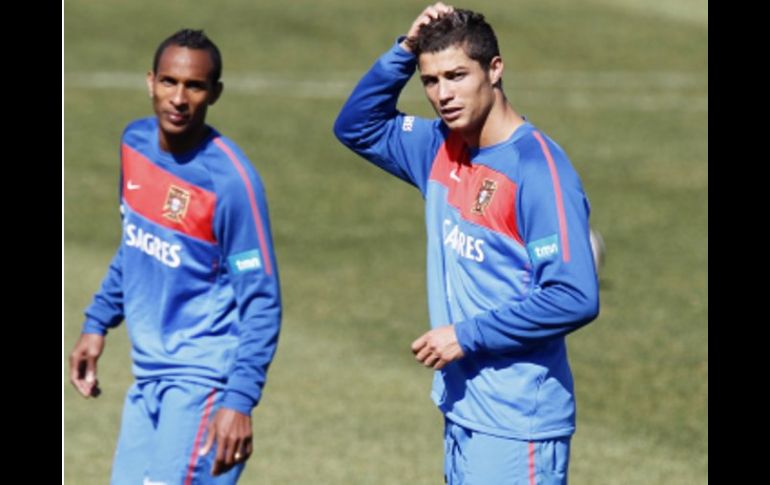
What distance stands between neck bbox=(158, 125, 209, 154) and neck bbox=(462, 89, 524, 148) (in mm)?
1314

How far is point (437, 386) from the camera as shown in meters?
7.06

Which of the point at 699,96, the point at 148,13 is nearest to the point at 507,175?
the point at 699,96

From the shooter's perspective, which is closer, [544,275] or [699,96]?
[544,275]

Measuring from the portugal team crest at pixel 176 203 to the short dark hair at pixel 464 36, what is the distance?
51.5 inches

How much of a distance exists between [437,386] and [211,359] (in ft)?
3.40

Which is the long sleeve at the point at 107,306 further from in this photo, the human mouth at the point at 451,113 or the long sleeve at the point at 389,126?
the human mouth at the point at 451,113

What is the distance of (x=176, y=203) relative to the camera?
7.36 m

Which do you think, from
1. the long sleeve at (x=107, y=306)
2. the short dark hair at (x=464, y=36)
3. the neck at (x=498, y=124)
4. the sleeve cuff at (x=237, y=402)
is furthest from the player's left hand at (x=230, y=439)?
the short dark hair at (x=464, y=36)

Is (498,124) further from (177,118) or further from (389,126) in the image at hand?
(177,118)

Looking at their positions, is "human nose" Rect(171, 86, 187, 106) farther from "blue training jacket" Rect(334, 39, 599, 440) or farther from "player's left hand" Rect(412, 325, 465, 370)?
"player's left hand" Rect(412, 325, 465, 370)

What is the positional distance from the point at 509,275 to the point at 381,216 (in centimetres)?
1479

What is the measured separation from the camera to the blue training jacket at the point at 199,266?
7047 millimetres

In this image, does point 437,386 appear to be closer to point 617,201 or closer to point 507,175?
point 507,175

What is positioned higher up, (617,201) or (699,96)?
(699,96)
